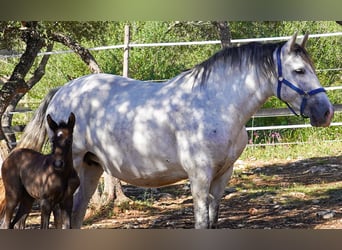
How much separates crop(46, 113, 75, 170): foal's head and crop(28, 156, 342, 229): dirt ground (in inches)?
53.6

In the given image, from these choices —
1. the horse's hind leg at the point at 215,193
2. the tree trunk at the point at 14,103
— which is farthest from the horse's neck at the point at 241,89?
the tree trunk at the point at 14,103

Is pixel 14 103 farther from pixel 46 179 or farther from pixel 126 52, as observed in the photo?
pixel 46 179

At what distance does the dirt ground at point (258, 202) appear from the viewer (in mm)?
4207

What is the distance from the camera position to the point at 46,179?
3021mm

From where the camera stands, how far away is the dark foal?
2.96 metres

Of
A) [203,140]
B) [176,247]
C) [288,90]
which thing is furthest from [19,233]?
[288,90]

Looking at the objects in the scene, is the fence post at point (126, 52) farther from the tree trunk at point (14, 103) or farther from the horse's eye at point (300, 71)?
the horse's eye at point (300, 71)

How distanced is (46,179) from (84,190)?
412 millimetres

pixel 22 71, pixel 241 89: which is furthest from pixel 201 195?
pixel 22 71

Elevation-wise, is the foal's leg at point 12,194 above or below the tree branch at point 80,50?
below

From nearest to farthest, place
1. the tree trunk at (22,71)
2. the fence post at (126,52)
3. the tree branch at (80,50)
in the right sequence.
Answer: the tree trunk at (22,71), the tree branch at (80,50), the fence post at (126,52)

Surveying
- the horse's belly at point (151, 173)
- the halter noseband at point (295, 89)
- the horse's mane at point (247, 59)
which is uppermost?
the horse's mane at point (247, 59)

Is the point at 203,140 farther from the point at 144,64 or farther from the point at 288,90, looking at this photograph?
the point at 144,64

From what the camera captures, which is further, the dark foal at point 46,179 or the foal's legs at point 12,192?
the foal's legs at point 12,192
